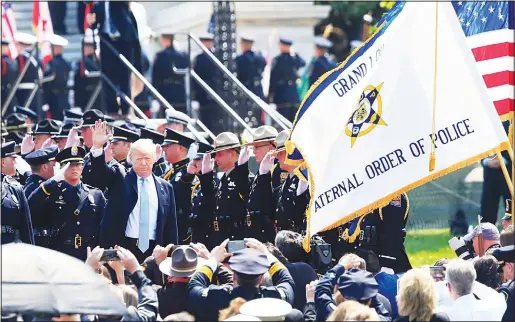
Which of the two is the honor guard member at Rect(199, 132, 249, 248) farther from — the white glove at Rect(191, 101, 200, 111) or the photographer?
the white glove at Rect(191, 101, 200, 111)

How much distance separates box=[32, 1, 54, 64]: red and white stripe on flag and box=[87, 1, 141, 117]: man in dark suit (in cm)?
287

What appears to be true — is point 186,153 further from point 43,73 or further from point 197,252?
point 43,73

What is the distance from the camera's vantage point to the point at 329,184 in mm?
11156

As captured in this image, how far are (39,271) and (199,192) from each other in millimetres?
5439

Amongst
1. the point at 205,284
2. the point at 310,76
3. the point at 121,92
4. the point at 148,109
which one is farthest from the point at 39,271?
the point at 310,76

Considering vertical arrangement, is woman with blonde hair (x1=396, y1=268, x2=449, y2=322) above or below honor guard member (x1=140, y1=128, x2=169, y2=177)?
below

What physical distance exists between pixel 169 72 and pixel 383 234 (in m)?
8.09

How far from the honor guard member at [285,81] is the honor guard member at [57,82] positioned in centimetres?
319

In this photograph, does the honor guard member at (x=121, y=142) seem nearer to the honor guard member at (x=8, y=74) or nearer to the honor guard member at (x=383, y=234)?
the honor guard member at (x=383, y=234)

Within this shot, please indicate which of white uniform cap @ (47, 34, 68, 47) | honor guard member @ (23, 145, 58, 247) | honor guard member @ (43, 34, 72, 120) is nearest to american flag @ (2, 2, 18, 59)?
white uniform cap @ (47, 34, 68, 47)

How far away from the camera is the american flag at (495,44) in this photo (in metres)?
12.1

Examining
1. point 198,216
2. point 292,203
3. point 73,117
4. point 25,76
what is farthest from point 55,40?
point 292,203

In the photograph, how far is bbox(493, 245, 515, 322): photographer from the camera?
9648mm

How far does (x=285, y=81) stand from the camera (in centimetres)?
2342
